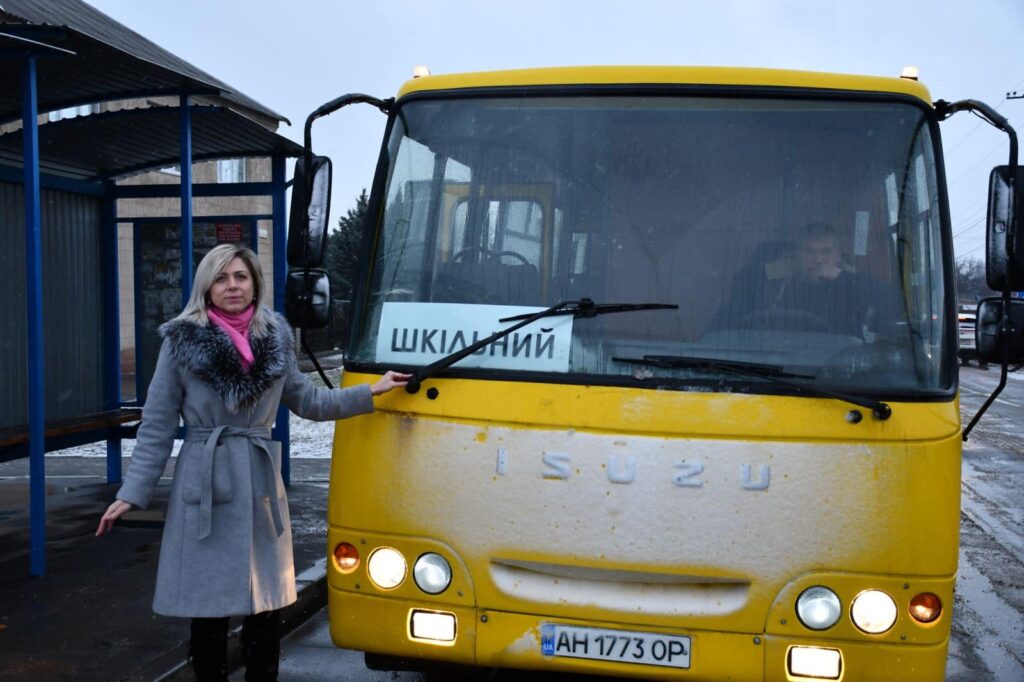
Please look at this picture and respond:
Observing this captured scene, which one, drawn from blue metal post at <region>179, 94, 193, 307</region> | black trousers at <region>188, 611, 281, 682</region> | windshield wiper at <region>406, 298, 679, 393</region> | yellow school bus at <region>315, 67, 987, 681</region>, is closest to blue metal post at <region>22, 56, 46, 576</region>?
blue metal post at <region>179, 94, 193, 307</region>

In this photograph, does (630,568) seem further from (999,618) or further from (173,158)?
(173,158)

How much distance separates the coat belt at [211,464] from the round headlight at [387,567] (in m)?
0.43

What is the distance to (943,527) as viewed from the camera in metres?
3.48

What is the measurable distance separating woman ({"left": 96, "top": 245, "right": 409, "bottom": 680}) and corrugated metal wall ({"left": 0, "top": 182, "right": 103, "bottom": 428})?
→ 475 cm

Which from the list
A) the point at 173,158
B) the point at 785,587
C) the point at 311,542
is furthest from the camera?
the point at 173,158

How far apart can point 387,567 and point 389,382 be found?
0.64 meters

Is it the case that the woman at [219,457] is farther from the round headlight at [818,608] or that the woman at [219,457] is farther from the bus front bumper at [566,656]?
the round headlight at [818,608]

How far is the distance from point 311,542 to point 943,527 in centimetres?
466

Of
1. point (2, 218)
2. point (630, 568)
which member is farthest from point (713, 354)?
point (2, 218)

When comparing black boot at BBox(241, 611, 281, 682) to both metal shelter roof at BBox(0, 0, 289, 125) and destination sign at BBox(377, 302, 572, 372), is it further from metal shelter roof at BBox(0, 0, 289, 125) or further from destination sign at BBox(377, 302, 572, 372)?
metal shelter roof at BBox(0, 0, 289, 125)

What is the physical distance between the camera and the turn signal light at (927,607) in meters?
3.47

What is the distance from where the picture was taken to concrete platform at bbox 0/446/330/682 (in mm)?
4668

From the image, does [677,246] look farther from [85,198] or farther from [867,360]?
[85,198]

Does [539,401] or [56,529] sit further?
[56,529]
